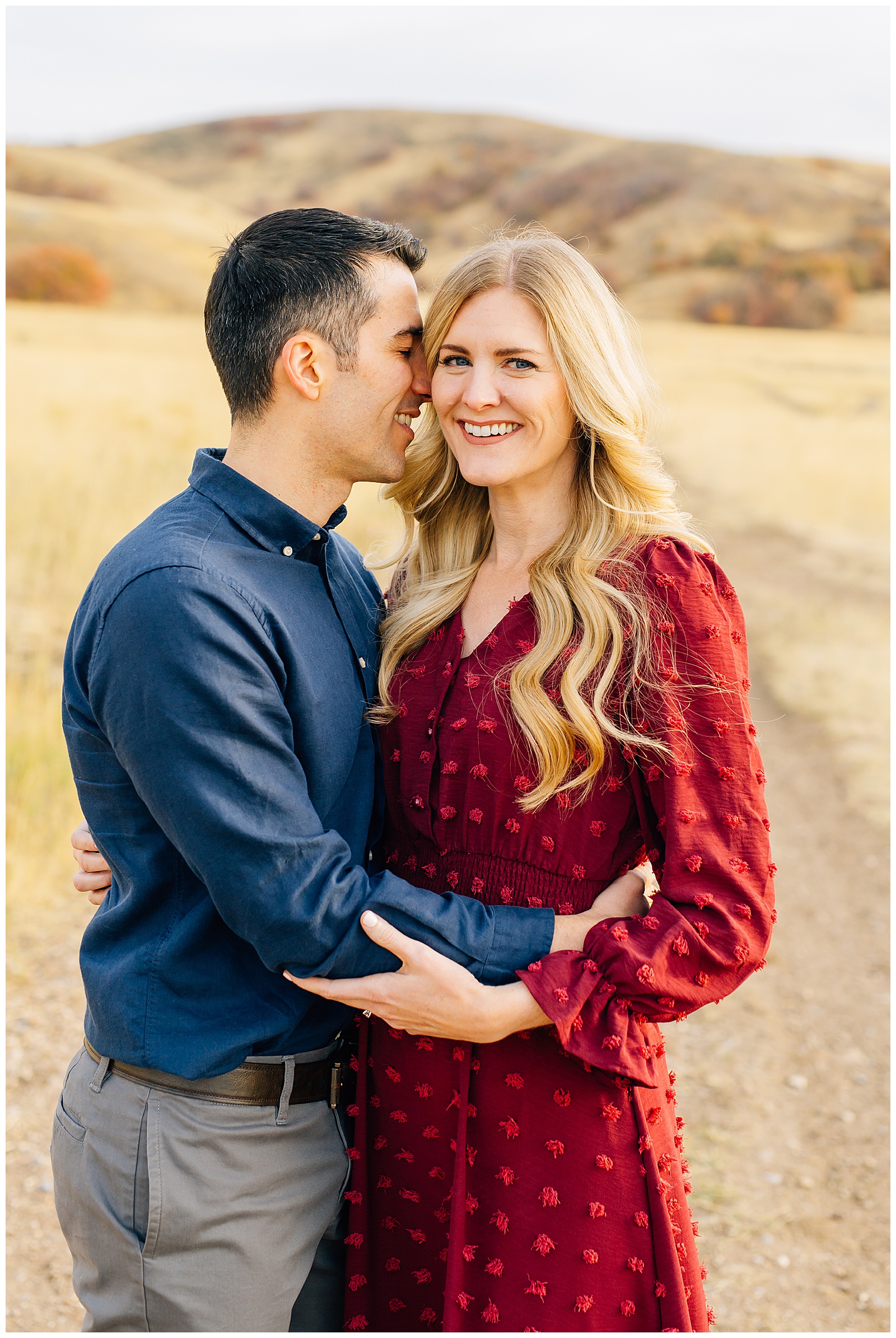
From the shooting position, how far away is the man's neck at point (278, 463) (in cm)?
228

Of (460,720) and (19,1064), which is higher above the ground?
(460,720)

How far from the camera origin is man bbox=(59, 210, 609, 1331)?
6.23ft

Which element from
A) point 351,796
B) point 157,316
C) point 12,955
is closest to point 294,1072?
point 351,796

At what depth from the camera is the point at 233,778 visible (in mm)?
1883

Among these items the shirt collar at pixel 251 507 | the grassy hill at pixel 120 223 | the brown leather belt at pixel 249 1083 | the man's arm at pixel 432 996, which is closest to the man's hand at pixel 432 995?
the man's arm at pixel 432 996

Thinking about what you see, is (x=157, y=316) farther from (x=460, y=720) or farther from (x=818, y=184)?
(x=818, y=184)

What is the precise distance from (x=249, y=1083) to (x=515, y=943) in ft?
2.02

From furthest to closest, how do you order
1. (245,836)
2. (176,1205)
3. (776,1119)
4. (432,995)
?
1. (776,1119)
2. (176,1205)
3. (432,995)
4. (245,836)

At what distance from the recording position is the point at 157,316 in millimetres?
34031

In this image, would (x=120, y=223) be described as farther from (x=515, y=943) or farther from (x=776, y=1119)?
(x=515, y=943)

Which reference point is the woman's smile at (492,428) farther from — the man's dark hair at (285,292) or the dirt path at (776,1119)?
the dirt path at (776,1119)

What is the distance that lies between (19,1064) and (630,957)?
3.22 metres

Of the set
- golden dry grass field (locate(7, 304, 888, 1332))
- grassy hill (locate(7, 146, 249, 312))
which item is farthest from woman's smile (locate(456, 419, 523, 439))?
grassy hill (locate(7, 146, 249, 312))

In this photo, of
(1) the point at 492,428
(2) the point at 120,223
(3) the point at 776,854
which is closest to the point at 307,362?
(1) the point at 492,428
